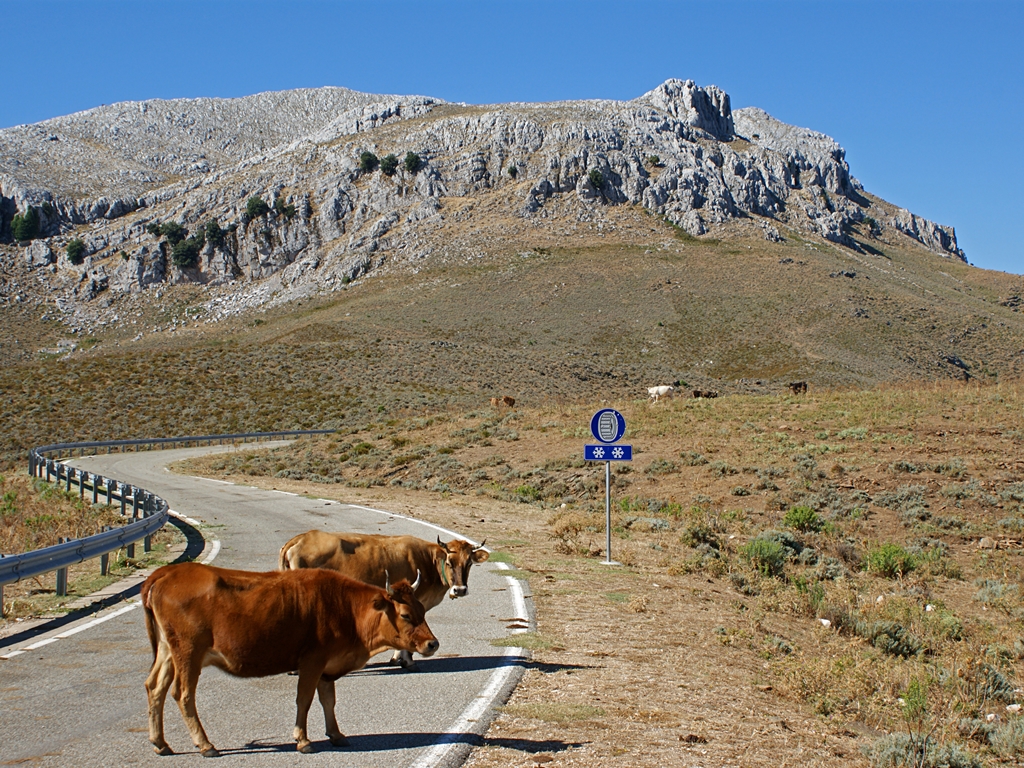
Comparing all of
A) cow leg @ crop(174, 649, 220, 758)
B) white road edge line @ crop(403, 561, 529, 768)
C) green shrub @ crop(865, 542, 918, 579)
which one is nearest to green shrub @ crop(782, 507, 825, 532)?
green shrub @ crop(865, 542, 918, 579)

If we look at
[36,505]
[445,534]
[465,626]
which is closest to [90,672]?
[465,626]

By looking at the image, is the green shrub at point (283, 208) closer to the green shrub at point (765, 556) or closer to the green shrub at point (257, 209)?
the green shrub at point (257, 209)

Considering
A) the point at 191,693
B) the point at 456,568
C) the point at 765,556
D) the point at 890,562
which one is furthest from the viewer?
the point at 890,562

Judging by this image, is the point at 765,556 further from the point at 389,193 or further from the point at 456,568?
the point at 389,193

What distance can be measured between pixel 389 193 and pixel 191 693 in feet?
401

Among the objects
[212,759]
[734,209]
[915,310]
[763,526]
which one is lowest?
[763,526]

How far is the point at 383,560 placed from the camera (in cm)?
820

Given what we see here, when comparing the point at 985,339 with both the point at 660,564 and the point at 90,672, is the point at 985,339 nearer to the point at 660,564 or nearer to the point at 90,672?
the point at 660,564

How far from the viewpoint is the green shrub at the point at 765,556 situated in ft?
47.8

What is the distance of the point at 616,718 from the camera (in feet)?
20.3

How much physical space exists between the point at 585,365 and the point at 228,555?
56.4 metres

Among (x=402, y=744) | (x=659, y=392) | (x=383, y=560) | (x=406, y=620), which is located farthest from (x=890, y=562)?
(x=659, y=392)

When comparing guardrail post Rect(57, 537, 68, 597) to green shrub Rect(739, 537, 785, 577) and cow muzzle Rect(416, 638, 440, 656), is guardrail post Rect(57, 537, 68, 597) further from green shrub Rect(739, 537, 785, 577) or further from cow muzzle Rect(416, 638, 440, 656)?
green shrub Rect(739, 537, 785, 577)

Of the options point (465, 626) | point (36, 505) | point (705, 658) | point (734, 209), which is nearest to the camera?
point (705, 658)
